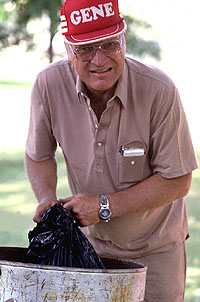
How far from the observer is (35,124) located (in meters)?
2.64

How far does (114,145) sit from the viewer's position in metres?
2.49

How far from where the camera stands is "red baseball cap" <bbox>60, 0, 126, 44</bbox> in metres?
2.26

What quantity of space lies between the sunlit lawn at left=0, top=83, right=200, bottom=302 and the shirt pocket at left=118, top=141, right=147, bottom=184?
90.5 inches

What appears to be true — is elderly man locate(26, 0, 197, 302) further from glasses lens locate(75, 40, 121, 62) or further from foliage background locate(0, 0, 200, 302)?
foliage background locate(0, 0, 200, 302)

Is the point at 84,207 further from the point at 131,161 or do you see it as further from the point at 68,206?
the point at 131,161

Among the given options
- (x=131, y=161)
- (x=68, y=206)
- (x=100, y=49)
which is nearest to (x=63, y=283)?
(x=68, y=206)

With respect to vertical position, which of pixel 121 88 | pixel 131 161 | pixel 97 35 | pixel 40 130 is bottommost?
pixel 131 161

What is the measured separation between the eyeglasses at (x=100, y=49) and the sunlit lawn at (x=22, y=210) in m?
2.71

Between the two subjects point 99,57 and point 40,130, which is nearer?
point 99,57

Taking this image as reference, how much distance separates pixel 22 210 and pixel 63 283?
5.15 meters

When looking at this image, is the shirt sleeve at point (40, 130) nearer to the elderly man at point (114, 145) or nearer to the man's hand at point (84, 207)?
the elderly man at point (114, 145)

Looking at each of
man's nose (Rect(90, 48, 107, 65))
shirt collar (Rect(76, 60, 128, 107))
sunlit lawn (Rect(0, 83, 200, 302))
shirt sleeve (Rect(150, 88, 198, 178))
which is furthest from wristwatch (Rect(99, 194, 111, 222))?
sunlit lawn (Rect(0, 83, 200, 302))

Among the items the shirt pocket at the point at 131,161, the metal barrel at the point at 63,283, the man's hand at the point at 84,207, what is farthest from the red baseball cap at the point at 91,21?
the metal barrel at the point at 63,283

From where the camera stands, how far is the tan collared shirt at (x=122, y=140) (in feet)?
7.95
